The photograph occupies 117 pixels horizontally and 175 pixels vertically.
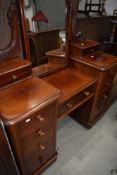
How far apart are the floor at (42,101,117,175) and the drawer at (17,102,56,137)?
690mm

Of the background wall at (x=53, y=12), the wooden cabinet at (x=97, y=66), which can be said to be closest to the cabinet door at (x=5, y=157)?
the background wall at (x=53, y=12)

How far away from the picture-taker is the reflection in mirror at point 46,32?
1.21m

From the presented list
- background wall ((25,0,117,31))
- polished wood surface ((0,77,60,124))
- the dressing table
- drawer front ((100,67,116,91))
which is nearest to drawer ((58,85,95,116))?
the dressing table

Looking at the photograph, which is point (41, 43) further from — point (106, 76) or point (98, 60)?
point (106, 76)

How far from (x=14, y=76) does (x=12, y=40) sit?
0.91 feet

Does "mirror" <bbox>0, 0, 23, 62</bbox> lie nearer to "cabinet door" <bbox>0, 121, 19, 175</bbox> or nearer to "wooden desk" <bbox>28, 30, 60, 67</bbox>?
"wooden desk" <bbox>28, 30, 60, 67</bbox>

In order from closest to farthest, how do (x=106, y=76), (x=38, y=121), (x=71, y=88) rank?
(x=38, y=121), (x=71, y=88), (x=106, y=76)

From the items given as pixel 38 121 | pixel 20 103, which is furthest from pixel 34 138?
pixel 20 103

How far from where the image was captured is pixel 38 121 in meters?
0.99

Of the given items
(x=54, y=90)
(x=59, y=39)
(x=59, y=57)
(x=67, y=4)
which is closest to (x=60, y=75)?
(x=59, y=57)

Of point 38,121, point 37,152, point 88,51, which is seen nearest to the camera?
point 38,121

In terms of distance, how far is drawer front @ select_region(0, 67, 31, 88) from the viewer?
1011mm

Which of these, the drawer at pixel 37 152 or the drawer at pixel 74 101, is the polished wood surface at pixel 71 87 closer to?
the drawer at pixel 74 101

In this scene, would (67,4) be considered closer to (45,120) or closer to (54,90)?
(54,90)
